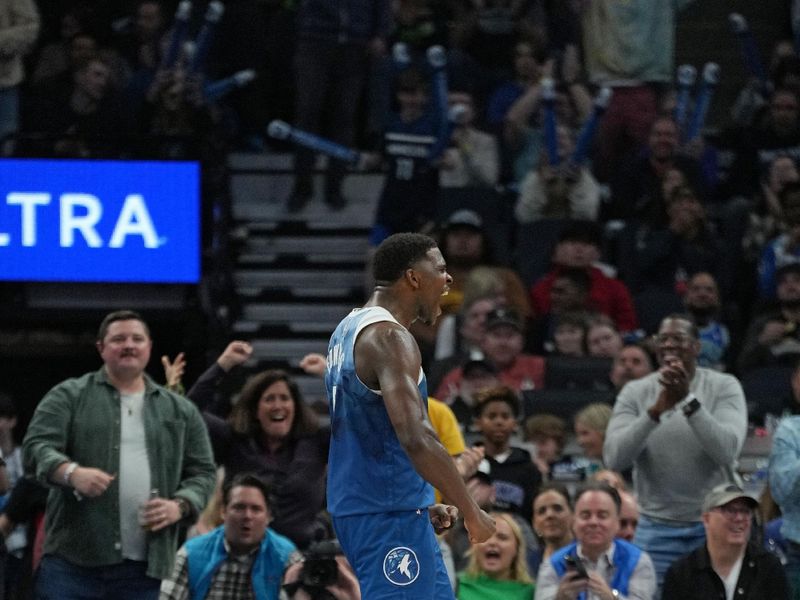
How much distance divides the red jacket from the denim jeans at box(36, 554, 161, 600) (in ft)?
15.5

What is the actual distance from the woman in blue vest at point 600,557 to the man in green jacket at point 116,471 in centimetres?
147

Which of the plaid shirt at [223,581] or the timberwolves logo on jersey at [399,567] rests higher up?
the timberwolves logo on jersey at [399,567]

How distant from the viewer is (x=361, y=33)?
Result: 42.1ft

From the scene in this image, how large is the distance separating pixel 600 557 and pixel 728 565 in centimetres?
52

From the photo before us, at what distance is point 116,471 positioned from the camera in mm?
6926

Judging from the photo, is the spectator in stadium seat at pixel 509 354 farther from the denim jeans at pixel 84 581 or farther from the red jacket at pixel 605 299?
the denim jeans at pixel 84 581

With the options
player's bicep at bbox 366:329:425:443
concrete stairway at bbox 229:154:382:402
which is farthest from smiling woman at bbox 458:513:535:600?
concrete stairway at bbox 229:154:382:402

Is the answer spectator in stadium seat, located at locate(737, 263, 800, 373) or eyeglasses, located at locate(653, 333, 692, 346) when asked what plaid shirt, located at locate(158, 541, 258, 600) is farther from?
spectator in stadium seat, located at locate(737, 263, 800, 373)

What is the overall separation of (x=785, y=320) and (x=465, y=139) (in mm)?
2824

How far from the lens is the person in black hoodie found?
26.8ft

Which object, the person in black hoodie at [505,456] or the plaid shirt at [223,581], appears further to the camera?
the person in black hoodie at [505,456]

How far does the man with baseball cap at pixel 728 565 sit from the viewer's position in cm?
725

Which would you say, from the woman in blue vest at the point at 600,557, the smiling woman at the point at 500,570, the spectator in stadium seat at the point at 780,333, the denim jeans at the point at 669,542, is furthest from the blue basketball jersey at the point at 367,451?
the spectator in stadium seat at the point at 780,333

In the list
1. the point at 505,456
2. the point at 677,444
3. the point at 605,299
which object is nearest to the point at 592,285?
the point at 605,299
